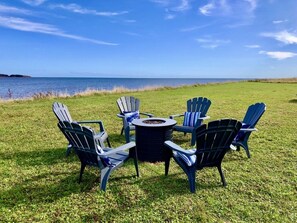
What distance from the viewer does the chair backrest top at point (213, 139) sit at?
285 cm

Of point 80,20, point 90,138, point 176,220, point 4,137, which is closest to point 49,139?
point 4,137

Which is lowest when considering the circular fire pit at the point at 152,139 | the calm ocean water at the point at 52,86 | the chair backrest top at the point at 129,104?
the calm ocean water at the point at 52,86

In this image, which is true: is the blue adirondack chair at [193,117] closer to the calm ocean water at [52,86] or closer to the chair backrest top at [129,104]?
the chair backrest top at [129,104]

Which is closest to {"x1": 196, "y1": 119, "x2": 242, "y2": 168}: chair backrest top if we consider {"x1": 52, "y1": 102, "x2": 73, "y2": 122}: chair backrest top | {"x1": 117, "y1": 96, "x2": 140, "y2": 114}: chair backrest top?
{"x1": 52, "y1": 102, "x2": 73, "y2": 122}: chair backrest top

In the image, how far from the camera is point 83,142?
2.96 m

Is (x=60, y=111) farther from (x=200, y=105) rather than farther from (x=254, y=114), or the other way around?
(x=254, y=114)

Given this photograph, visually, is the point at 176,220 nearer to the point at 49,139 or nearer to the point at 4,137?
the point at 49,139

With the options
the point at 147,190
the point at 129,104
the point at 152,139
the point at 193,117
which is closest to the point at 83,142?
the point at 147,190

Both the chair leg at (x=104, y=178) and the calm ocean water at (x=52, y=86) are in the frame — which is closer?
the chair leg at (x=104, y=178)

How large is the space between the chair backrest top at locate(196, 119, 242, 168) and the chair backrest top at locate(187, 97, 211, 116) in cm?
247

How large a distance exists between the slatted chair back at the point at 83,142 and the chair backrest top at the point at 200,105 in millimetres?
3235

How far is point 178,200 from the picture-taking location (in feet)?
9.13

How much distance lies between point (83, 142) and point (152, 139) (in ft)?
4.18

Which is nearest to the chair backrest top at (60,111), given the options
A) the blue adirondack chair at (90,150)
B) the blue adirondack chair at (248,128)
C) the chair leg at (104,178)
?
the blue adirondack chair at (90,150)
